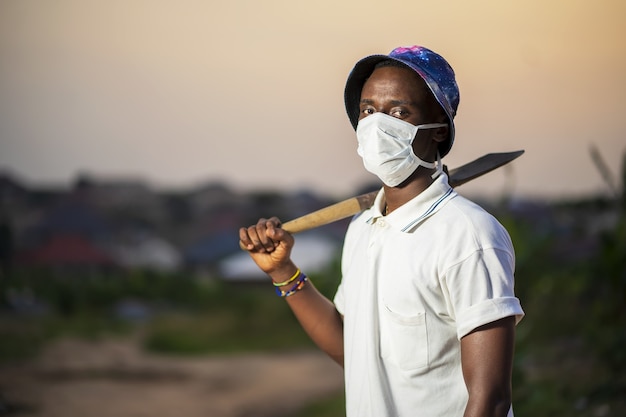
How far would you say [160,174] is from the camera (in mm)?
6168

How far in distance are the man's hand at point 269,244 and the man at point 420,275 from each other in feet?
0.68

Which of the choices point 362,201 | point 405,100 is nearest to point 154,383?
point 362,201

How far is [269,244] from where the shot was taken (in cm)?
215

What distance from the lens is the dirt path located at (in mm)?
5227

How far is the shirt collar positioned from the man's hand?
12.9 inches

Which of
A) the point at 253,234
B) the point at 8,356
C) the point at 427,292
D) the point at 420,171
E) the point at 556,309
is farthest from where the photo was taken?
the point at 556,309

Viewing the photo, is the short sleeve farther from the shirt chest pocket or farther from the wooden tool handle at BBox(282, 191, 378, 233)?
the wooden tool handle at BBox(282, 191, 378, 233)

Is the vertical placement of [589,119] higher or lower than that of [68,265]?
lower

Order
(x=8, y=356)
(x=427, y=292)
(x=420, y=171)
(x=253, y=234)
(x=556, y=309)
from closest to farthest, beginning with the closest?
(x=427, y=292) < (x=420, y=171) < (x=253, y=234) < (x=8, y=356) < (x=556, y=309)

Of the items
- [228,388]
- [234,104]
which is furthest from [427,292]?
[234,104]

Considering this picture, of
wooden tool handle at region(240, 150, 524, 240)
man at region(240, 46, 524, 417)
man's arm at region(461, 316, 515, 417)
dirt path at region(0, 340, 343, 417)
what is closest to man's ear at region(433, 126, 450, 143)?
man at region(240, 46, 524, 417)

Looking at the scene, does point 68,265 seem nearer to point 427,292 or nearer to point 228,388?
point 228,388

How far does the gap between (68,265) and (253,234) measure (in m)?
4.13

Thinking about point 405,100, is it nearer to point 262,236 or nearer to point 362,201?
point 362,201
